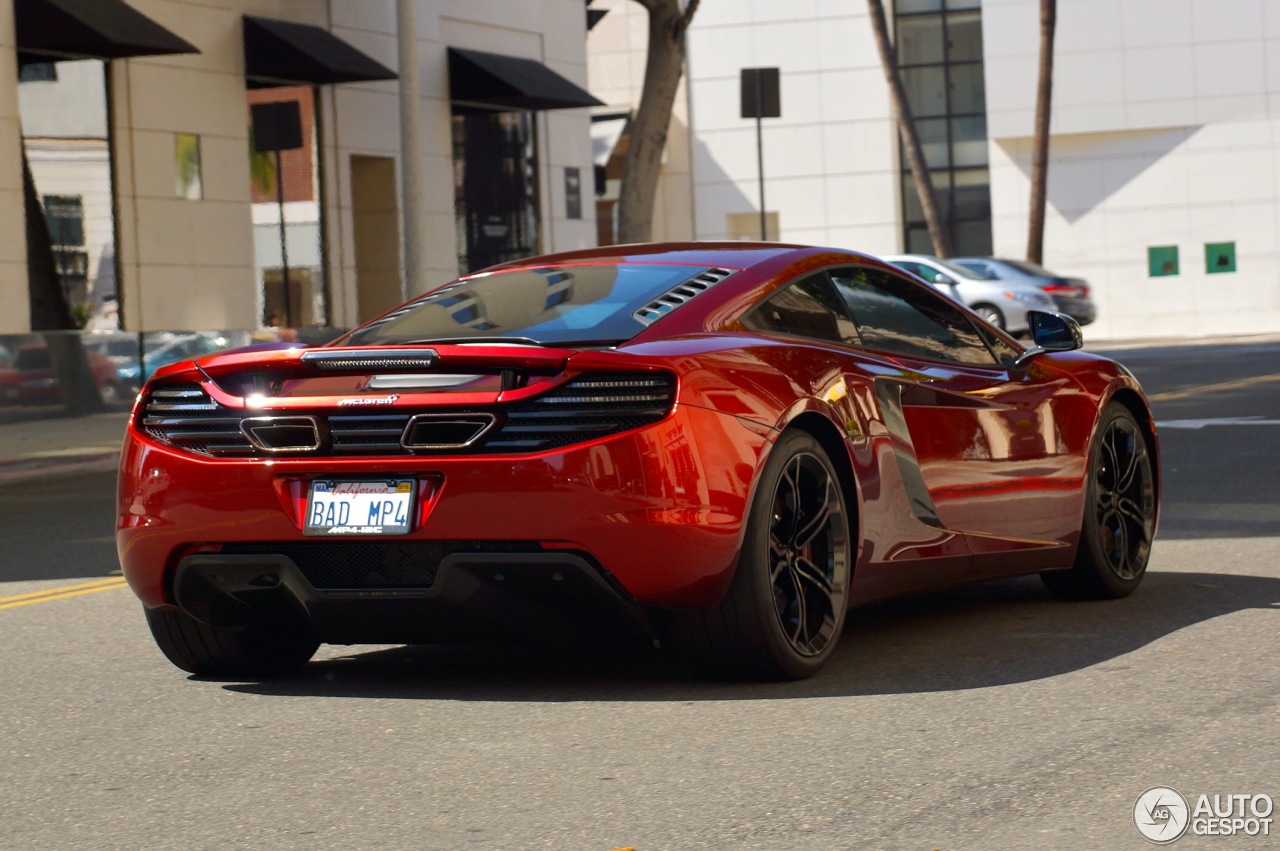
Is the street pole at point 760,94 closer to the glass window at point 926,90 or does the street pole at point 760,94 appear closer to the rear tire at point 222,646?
the rear tire at point 222,646

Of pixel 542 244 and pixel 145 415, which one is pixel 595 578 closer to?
pixel 145 415

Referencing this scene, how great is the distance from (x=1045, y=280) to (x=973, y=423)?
2990 centimetres

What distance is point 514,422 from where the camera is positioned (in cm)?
559

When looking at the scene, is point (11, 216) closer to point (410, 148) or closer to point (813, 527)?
point (410, 148)

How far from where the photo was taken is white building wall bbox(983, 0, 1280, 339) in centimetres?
4903

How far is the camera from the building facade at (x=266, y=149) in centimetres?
2147

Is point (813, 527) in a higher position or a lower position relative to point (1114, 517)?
higher

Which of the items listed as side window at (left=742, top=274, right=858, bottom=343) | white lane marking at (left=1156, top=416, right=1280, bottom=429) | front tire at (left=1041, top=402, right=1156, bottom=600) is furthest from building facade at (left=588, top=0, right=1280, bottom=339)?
side window at (left=742, top=274, right=858, bottom=343)

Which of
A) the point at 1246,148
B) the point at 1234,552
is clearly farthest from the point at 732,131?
the point at 1234,552

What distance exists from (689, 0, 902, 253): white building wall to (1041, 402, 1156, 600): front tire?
4367cm

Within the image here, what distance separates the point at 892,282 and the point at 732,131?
46501mm

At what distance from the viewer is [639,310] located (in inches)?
239

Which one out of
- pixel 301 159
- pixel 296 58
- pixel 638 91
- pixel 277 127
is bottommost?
pixel 301 159

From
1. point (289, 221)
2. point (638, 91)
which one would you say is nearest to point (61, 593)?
point (289, 221)
